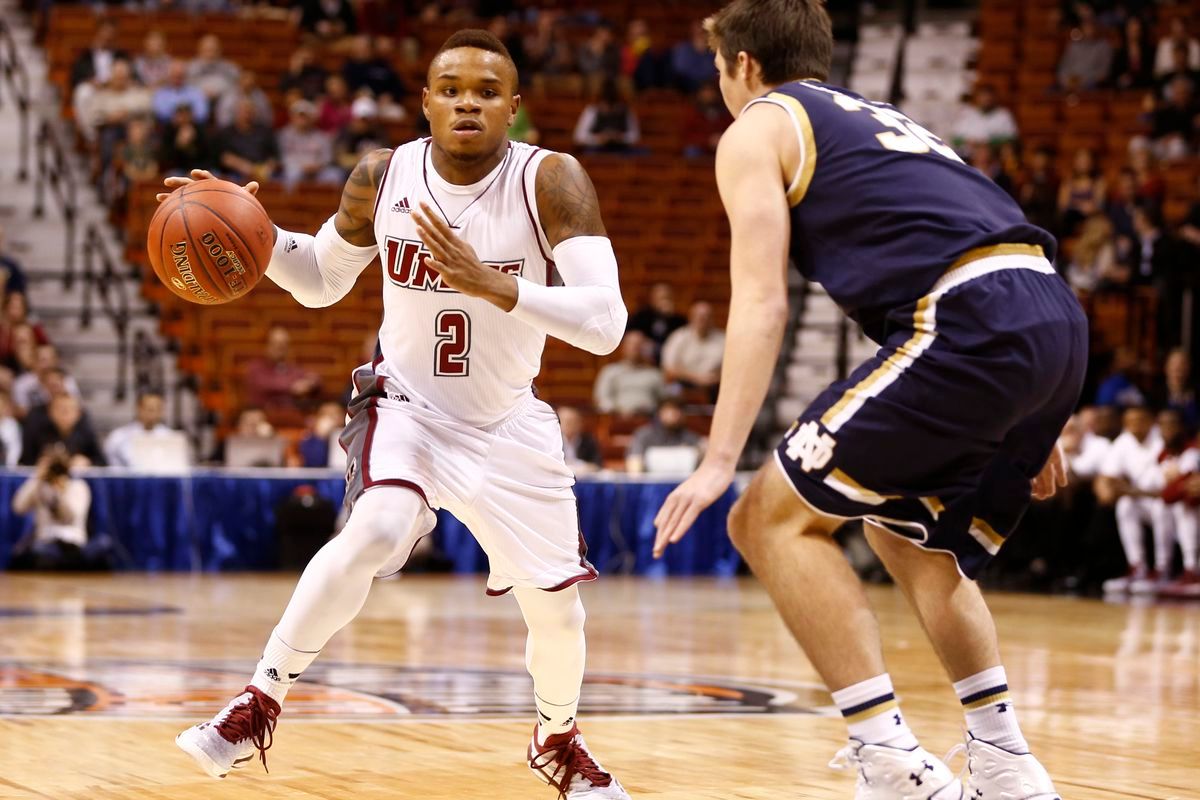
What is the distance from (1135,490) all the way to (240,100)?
898 centimetres

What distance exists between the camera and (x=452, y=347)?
4500 mm

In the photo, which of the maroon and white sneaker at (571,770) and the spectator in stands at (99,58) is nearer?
the maroon and white sneaker at (571,770)

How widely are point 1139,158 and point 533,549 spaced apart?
12.3 meters

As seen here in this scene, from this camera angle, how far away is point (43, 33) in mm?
18281

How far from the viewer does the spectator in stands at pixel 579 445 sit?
14188mm

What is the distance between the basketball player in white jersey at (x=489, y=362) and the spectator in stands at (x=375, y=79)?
13.4 m

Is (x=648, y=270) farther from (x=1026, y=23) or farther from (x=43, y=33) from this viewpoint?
(x=43, y=33)

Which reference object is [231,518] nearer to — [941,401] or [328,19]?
[328,19]

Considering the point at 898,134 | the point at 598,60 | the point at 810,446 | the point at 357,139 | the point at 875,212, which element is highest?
the point at 598,60

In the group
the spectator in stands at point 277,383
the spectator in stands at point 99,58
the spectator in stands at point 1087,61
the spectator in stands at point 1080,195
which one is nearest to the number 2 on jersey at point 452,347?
the spectator in stands at point 277,383

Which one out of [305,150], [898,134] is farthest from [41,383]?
[898,134]

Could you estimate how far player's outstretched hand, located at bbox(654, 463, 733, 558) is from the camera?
346 centimetres

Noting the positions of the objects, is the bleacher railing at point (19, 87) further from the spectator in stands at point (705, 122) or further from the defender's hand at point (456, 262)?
the defender's hand at point (456, 262)

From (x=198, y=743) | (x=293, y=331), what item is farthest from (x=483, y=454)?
(x=293, y=331)
